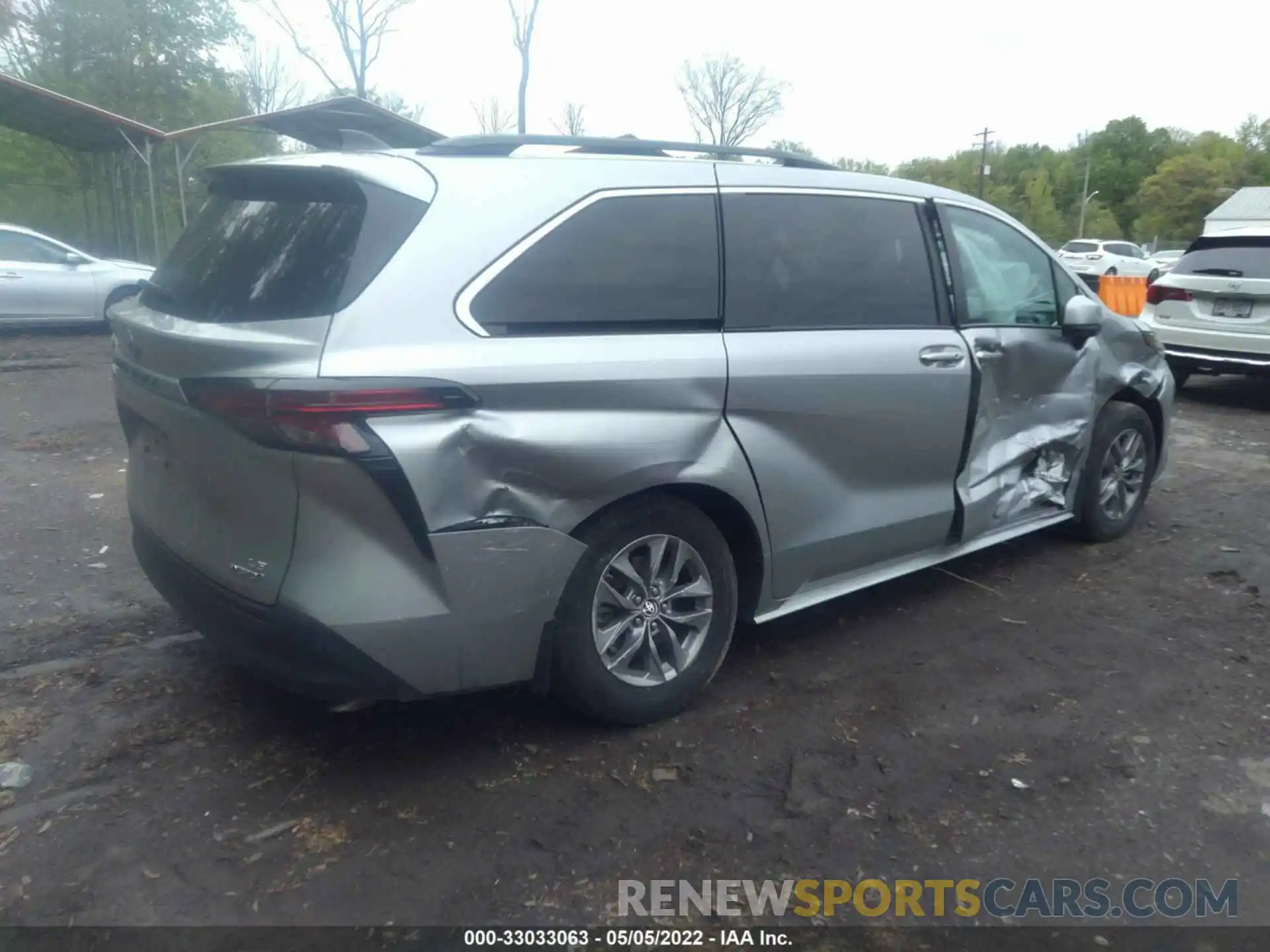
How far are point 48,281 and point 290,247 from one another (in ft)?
41.5

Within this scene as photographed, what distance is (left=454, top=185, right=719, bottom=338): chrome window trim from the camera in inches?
111

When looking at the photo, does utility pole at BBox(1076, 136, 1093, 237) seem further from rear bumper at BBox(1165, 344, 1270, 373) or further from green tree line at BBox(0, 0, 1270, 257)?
rear bumper at BBox(1165, 344, 1270, 373)


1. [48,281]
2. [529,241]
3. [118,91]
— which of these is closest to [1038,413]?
[529,241]

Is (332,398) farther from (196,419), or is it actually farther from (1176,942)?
(1176,942)

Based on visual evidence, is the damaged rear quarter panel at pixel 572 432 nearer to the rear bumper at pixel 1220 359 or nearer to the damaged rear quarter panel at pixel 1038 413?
the damaged rear quarter panel at pixel 1038 413

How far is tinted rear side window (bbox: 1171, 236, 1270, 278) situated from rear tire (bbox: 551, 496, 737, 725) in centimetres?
782

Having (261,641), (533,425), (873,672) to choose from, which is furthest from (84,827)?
(873,672)

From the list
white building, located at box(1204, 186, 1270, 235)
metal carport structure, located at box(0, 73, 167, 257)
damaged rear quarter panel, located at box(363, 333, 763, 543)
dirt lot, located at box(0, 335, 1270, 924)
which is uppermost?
white building, located at box(1204, 186, 1270, 235)

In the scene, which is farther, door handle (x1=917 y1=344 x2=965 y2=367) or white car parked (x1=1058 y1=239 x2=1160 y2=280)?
white car parked (x1=1058 y1=239 x2=1160 y2=280)

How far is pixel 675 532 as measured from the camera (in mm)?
3250

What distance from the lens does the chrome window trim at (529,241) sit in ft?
9.21

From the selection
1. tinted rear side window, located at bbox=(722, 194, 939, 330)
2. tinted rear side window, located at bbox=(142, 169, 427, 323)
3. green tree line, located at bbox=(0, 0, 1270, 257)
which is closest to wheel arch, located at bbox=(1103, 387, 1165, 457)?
tinted rear side window, located at bbox=(722, 194, 939, 330)

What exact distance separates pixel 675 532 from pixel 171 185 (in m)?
25.4

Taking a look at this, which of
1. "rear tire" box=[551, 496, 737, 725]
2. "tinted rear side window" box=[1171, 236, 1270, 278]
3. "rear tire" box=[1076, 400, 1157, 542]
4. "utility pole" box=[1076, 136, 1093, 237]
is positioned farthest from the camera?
"utility pole" box=[1076, 136, 1093, 237]
